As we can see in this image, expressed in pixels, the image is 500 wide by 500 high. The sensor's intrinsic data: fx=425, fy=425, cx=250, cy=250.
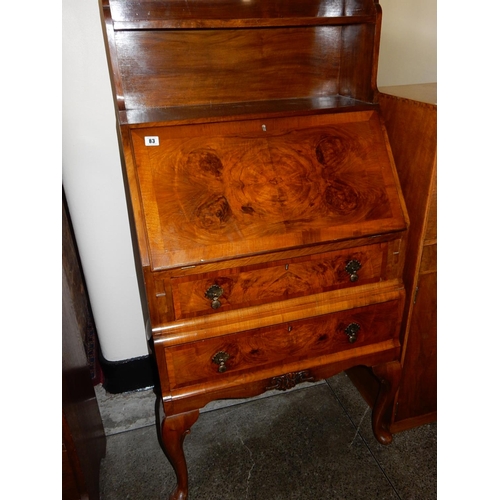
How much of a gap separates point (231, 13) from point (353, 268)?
1007 millimetres

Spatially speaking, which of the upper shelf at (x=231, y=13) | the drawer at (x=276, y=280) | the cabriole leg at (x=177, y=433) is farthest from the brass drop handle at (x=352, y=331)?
the upper shelf at (x=231, y=13)

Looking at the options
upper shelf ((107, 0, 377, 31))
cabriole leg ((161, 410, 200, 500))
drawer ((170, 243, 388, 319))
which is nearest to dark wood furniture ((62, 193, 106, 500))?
cabriole leg ((161, 410, 200, 500))

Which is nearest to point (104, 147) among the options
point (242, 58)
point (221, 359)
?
point (242, 58)

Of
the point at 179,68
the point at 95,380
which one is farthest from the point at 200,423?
the point at 179,68

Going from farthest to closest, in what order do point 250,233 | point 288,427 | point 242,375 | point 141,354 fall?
1. point 141,354
2. point 288,427
3. point 242,375
4. point 250,233

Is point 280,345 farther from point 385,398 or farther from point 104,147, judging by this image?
point 104,147

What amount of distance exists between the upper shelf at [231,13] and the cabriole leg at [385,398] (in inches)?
50.1

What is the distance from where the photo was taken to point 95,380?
2158 millimetres

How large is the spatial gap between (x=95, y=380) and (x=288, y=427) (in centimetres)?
100

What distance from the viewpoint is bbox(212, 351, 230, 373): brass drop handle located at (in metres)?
1.38

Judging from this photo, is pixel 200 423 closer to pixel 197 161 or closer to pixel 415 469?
pixel 415 469

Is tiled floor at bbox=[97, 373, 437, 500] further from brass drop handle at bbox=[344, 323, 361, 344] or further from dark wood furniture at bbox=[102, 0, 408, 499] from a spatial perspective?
brass drop handle at bbox=[344, 323, 361, 344]

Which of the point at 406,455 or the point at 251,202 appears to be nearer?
the point at 251,202

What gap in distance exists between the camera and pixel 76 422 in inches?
51.8
